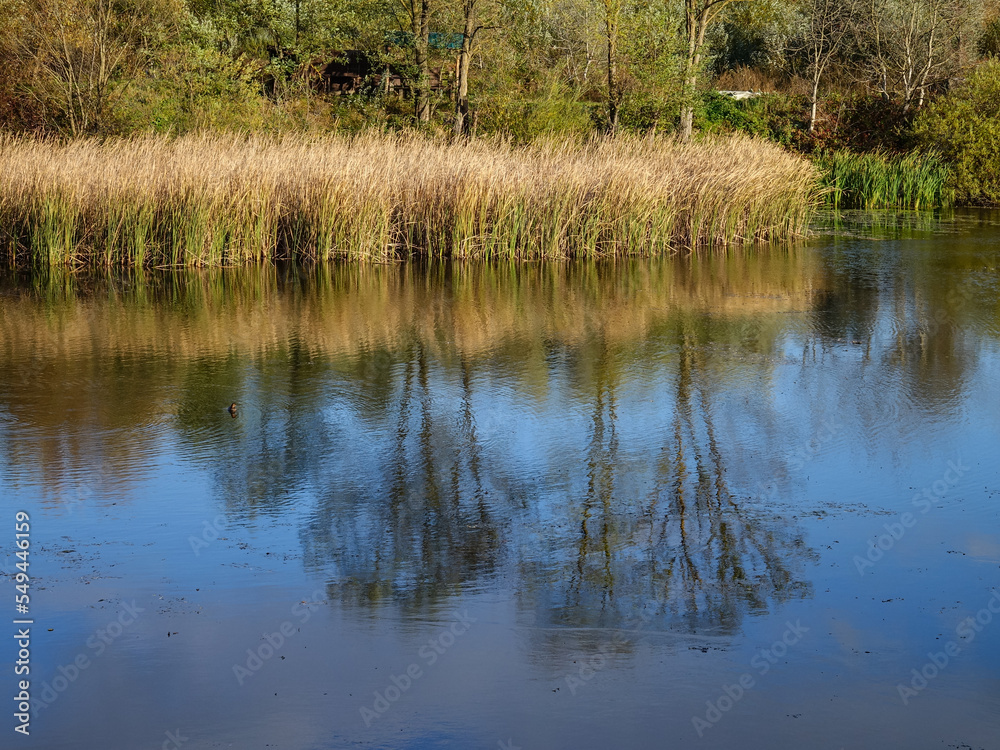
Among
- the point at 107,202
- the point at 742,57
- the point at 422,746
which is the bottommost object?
the point at 422,746

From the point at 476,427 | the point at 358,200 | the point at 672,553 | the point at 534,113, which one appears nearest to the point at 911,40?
the point at 534,113

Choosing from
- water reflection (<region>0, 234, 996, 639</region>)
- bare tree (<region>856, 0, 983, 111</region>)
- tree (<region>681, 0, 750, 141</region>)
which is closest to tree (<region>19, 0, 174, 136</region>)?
water reflection (<region>0, 234, 996, 639</region>)

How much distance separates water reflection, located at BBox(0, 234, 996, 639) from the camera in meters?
4.62

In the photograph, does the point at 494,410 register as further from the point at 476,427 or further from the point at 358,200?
the point at 358,200

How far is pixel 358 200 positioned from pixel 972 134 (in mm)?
15308

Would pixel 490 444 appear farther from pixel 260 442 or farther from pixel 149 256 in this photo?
pixel 149 256

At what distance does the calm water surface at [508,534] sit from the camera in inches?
140

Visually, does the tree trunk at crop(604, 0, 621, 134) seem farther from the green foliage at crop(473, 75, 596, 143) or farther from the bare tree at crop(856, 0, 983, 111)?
the bare tree at crop(856, 0, 983, 111)

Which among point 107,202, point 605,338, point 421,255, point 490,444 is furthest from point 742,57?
point 490,444

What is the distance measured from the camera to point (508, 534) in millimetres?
4957

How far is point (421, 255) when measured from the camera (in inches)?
607

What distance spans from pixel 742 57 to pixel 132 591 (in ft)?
123

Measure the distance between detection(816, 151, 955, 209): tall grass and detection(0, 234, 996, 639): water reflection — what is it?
10821mm

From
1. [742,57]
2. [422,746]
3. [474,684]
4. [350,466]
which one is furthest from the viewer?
[742,57]
